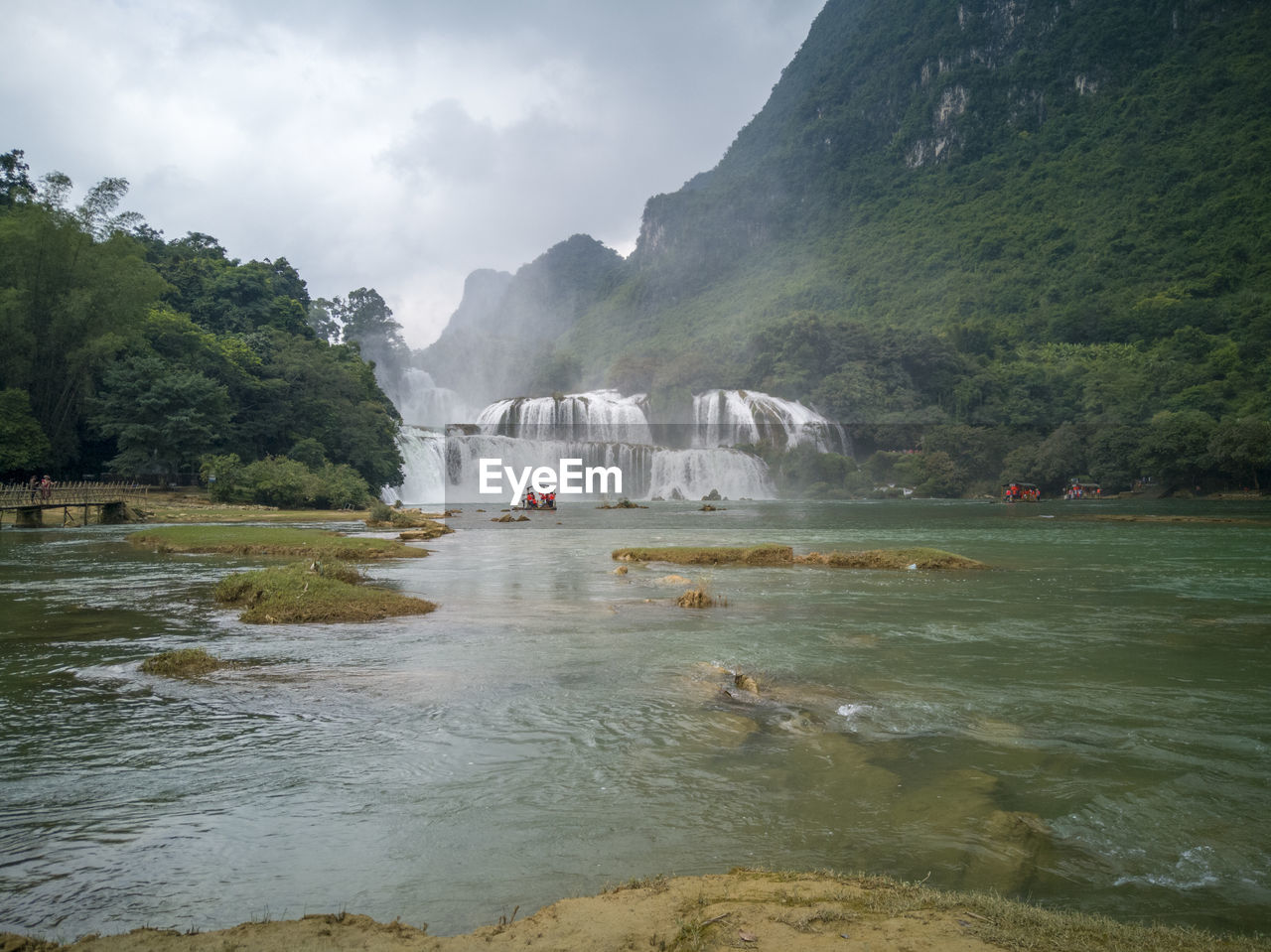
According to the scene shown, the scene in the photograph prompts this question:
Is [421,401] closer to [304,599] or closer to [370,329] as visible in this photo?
[370,329]

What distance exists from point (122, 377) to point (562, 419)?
116ft

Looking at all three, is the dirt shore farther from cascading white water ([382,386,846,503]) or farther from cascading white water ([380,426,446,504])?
cascading white water ([380,426,446,504])

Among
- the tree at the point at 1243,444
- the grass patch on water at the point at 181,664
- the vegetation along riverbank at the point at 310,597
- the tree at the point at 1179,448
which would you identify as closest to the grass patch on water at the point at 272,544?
the vegetation along riverbank at the point at 310,597

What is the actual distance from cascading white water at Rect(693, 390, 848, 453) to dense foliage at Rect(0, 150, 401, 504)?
3337 centimetres

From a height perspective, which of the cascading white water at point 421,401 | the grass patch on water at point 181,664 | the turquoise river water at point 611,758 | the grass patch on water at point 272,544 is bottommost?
the turquoise river water at point 611,758

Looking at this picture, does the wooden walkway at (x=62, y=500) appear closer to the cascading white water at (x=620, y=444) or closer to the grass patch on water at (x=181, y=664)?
the cascading white water at (x=620, y=444)

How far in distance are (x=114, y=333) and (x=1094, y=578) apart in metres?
41.8

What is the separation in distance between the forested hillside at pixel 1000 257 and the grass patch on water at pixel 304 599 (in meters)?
57.5

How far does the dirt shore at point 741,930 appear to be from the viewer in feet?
8.65

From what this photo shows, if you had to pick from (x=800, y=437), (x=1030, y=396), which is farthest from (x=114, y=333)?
(x=1030, y=396)

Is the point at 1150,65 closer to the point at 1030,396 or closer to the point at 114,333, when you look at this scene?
the point at 1030,396

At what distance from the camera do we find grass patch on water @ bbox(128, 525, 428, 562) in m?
18.1

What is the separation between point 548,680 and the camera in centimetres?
725

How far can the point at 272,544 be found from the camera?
62.4 ft
